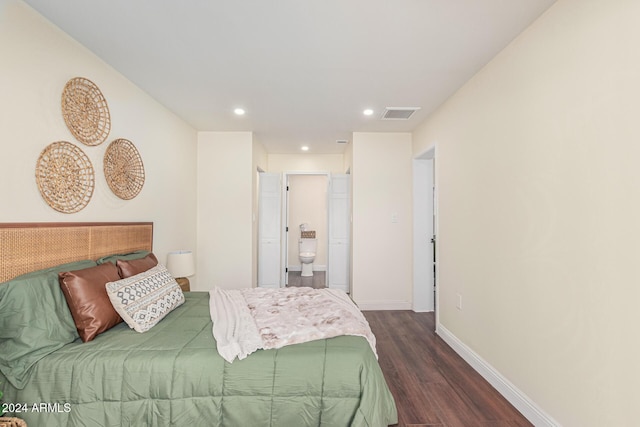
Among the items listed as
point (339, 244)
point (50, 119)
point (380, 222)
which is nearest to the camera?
point (50, 119)

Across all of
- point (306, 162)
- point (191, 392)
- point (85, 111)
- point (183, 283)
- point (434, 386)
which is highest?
point (306, 162)

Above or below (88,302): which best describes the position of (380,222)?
above

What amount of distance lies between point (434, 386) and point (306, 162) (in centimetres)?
426

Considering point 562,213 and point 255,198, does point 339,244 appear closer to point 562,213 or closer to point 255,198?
point 255,198

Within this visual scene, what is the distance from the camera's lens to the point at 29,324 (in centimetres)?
150

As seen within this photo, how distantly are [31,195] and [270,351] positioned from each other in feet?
5.71

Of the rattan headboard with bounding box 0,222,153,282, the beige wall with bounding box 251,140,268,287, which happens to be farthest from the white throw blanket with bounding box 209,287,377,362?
the beige wall with bounding box 251,140,268,287

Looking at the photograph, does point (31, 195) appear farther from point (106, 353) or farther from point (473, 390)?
point (473, 390)

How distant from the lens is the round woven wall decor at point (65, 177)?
1.81 meters

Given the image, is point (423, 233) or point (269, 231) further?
point (269, 231)

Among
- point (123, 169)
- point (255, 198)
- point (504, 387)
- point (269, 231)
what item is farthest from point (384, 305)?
point (123, 169)

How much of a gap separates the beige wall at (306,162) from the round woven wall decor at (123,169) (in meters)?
2.95

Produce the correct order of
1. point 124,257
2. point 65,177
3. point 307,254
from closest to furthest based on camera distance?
point 65,177, point 124,257, point 307,254

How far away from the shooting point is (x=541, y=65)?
180 cm
